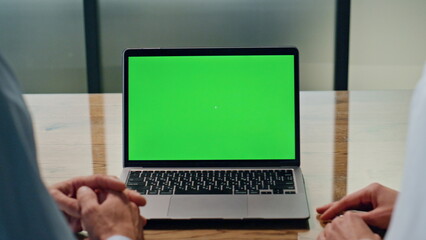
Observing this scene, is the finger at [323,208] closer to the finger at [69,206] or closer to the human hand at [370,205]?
the human hand at [370,205]

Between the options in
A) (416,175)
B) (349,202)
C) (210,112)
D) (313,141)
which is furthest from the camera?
(313,141)

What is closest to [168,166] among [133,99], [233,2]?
[133,99]

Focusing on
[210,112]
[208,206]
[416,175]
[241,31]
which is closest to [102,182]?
[208,206]

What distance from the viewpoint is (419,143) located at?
1.31ft

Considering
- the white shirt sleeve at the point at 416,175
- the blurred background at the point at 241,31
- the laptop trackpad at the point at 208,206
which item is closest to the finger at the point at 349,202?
the laptop trackpad at the point at 208,206

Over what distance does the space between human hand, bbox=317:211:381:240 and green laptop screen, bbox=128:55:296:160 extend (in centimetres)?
23

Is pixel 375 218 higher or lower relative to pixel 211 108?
lower

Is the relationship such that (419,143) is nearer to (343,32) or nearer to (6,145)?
(6,145)

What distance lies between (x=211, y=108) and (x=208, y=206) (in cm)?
23

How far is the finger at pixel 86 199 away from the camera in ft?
2.62

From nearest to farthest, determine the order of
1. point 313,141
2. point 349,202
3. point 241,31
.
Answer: point 349,202 < point 313,141 < point 241,31

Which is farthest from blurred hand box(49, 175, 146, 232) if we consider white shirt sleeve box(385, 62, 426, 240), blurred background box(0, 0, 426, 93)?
blurred background box(0, 0, 426, 93)

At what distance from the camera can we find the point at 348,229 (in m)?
0.80

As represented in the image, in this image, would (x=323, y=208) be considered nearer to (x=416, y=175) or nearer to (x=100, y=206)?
(x=100, y=206)
